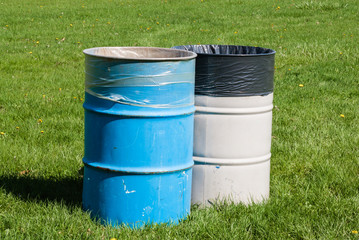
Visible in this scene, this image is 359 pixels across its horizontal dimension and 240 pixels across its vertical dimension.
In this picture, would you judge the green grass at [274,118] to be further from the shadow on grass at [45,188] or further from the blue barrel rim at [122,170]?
the blue barrel rim at [122,170]

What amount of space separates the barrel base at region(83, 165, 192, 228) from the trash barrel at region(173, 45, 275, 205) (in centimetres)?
34

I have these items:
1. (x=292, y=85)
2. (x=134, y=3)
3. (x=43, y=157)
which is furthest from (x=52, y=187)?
(x=134, y=3)

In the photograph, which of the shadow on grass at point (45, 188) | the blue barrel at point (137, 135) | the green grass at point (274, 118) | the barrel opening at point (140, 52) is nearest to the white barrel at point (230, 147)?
the green grass at point (274, 118)

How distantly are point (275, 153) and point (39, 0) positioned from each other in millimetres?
14620

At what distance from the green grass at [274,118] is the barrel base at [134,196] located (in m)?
0.08

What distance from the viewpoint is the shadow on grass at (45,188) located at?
3.83m

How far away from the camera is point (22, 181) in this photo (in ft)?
13.5

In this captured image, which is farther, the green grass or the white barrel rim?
the white barrel rim

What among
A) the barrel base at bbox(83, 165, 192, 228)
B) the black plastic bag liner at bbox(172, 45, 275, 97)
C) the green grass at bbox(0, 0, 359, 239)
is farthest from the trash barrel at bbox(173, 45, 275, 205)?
the barrel base at bbox(83, 165, 192, 228)

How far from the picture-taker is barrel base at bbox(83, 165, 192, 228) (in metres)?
3.27

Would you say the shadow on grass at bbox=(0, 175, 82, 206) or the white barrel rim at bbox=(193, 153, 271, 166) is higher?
the white barrel rim at bbox=(193, 153, 271, 166)

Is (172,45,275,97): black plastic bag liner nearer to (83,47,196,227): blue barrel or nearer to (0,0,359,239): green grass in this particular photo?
(83,47,196,227): blue barrel

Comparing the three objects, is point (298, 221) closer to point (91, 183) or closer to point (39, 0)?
point (91, 183)

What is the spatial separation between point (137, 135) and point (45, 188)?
1175 millimetres
